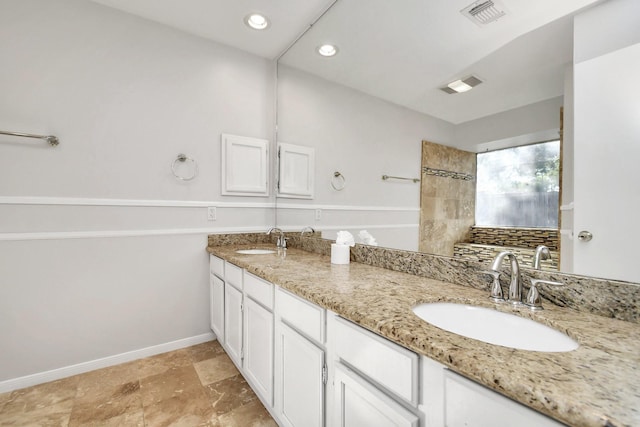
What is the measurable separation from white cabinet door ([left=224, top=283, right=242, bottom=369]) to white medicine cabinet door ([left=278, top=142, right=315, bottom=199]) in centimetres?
88

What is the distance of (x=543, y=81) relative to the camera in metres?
0.91

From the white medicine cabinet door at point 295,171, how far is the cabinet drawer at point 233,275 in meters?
0.76

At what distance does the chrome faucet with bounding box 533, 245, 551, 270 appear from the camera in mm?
928

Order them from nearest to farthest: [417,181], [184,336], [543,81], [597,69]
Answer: [597,69] < [543,81] < [417,181] < [184,336]

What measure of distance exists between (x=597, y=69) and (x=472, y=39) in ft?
1.58

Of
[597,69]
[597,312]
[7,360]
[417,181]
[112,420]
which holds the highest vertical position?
[597,69]

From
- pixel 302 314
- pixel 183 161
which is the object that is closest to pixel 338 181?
pixel 302 314

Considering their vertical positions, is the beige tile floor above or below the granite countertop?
below

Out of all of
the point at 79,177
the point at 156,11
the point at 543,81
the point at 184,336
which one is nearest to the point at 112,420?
the point at 184,336

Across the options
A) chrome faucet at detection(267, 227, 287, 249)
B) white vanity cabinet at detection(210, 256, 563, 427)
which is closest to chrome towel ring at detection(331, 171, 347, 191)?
chrome faucet at detection(267, 227, 287, 249)

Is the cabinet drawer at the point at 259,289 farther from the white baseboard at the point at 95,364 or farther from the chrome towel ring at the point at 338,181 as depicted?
the white baseboard at the point at 95,364

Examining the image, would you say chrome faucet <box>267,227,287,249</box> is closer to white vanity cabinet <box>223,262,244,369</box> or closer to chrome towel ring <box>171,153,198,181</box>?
white vanity cabinet <box>223,262,244,369</box>

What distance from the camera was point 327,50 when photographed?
2012 mm

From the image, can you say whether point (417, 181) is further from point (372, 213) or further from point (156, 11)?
point (156, 11)
